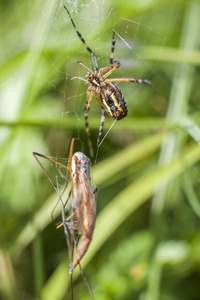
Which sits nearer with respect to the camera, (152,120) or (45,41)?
(45,41)

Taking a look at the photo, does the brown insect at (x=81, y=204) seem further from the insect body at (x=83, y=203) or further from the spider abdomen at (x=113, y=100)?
the spider abdomen at (x=113, y=100)

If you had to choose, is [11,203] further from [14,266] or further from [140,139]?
[140,139]

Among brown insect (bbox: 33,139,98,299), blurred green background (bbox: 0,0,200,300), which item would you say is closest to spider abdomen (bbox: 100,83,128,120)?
blurred green background (bbox: 0,0,200,300)

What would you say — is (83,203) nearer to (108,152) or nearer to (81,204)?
(81,204)

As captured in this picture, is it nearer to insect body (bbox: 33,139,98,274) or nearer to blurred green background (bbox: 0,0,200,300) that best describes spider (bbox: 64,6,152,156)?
blurred green background (bbox: 0,0,200,300)

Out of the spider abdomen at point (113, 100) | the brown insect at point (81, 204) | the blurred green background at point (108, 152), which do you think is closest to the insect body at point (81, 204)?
the brown insect at point (81, 204)

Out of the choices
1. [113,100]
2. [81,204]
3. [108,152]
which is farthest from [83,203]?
[108,152]

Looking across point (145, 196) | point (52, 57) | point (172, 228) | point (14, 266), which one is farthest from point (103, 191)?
point (52, 57)
